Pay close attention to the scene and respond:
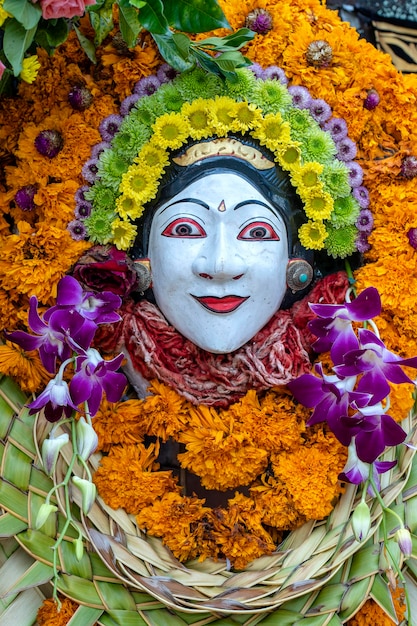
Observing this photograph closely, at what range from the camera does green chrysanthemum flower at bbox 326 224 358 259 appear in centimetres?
191

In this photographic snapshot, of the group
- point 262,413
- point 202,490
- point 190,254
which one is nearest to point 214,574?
point 202,490

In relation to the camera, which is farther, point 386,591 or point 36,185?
point 36,185

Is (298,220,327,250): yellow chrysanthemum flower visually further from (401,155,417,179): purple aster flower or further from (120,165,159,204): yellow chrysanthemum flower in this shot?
(120,165,159,204): yellow chrysanthemum flower

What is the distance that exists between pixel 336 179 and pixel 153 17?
0.54m

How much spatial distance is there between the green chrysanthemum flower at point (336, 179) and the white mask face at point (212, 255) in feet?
0.44

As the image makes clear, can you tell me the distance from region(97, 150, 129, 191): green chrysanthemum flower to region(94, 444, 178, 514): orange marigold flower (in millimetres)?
599

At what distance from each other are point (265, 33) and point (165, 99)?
277mm

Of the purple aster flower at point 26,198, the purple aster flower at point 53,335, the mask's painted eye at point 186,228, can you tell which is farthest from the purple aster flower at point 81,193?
the purple aster flower at point 53,335

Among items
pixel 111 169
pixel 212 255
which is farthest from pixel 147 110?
pixel 212 255

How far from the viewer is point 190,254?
1864 millimetres

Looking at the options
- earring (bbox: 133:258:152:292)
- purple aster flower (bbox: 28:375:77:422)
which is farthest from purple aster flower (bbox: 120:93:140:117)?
purple aster flower (bbox: 28:375:77:422)

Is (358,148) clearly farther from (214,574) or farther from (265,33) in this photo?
(214,574)

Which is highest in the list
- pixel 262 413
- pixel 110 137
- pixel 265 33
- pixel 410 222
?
pixel 265 33

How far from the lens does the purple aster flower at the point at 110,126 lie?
6.24 feet
